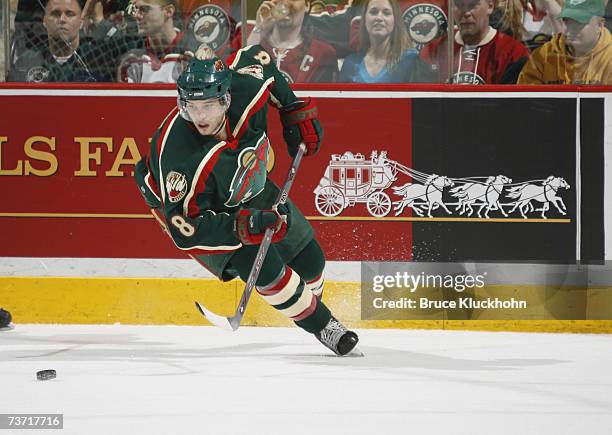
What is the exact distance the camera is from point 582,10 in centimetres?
565

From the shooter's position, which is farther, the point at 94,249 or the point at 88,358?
the point at 94,249

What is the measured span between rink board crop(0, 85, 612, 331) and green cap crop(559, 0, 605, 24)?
13.8 inches

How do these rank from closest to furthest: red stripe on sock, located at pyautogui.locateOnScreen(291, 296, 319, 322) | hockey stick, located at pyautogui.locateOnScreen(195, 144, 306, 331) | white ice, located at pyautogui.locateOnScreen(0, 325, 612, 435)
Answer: white ice, located at pyautogui.locateOnScreen(0, 325, 612, 435)
hockey stick, located at pyautogui.locateOnScreen(195, 144, 306, 331)
red stripe on sock, located at pyautogui.locateOnScreen(291, 296, 319, 322)

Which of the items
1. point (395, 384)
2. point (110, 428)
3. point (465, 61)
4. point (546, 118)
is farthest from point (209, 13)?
point (110, 428)

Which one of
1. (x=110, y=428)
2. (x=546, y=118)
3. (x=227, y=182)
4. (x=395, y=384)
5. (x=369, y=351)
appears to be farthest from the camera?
(x=546, y=118)

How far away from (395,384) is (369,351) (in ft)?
2.98

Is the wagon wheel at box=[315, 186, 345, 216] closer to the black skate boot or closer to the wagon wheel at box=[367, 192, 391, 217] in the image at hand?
the wagon wheel at box=[367, 192, 391, 217]

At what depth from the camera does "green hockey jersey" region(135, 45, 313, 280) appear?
430cm

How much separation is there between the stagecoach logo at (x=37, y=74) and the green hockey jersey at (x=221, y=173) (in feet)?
4.50

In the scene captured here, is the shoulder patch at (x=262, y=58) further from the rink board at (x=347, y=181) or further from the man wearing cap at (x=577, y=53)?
the man wearing cap at (x=577, y=53)

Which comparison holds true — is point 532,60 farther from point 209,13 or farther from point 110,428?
point 110,428

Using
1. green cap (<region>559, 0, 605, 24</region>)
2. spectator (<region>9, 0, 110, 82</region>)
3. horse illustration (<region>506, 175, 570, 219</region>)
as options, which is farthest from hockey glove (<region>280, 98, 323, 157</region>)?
green cap (<region>559, 0, 605, 24</region>)

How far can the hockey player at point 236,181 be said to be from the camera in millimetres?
4285

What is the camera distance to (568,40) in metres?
5.66
